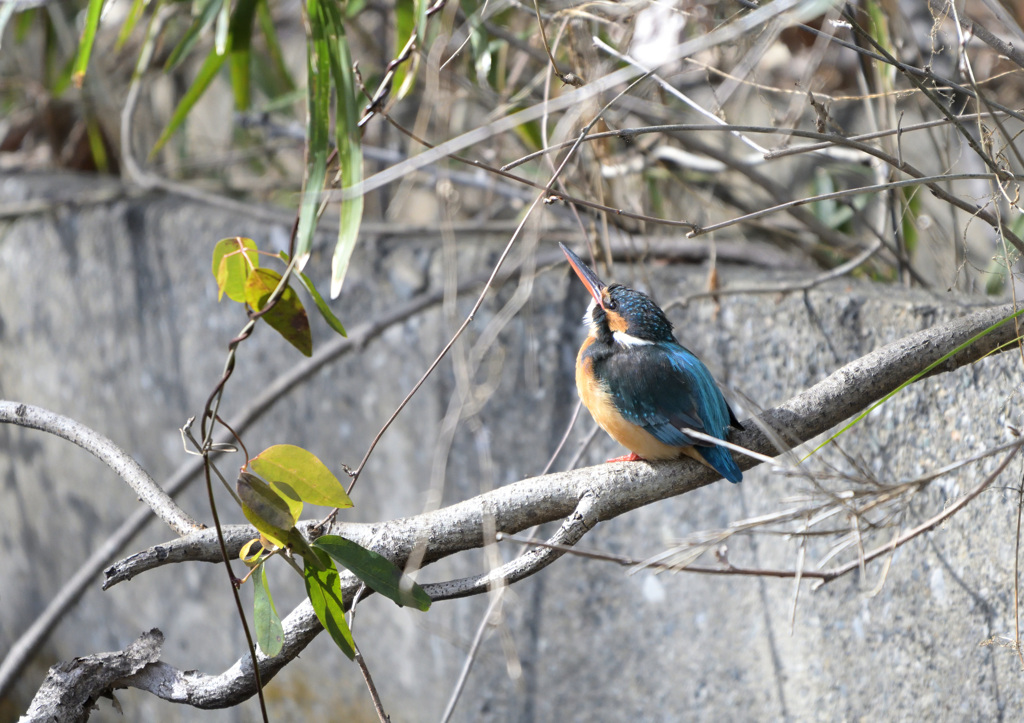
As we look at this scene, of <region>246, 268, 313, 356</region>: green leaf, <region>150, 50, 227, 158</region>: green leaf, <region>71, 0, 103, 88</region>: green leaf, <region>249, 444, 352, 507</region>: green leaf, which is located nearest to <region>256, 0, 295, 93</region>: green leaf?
<region>150, 50, 227, 158</region>: green leaf

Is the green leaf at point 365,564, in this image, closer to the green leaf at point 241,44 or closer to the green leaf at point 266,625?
the green leaf at point 266,625

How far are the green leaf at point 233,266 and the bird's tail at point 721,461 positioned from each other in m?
0.74

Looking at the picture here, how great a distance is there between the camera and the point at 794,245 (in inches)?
96.6

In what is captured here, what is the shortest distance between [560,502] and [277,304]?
1.50 ft

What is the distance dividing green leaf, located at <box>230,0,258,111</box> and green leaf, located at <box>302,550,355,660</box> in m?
1.30

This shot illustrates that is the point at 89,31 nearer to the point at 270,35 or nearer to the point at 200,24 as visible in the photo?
the point at 200,24

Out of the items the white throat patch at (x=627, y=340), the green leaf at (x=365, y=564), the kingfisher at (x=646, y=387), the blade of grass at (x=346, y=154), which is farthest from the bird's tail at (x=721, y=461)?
the blade of grass at (x=346, y=154)

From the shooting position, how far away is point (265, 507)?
993 millimetres

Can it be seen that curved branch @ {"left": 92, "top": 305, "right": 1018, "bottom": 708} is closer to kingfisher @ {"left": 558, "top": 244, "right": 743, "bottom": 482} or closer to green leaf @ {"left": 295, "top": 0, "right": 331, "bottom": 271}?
kingfisher @ {"left": 558, "top": 244, "right": 743, "bottom": 482}

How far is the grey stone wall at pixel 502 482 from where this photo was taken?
1.59m

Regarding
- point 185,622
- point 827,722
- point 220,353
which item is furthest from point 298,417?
point 827,722

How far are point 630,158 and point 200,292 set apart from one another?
4.58ft

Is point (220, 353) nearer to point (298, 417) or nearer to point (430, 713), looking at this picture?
point (298, 417)

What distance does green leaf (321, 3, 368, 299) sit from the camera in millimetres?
1045
